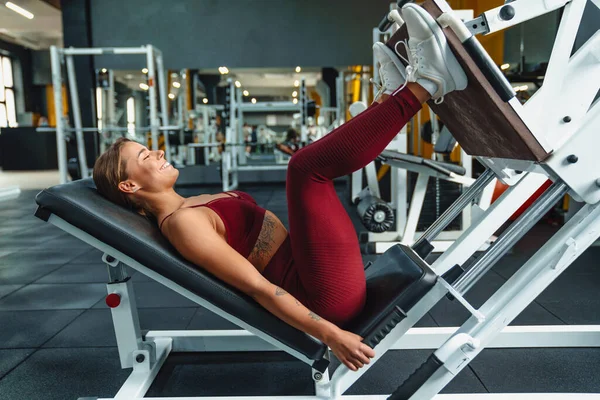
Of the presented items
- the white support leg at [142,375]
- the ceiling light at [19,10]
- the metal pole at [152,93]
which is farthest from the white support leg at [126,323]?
the ceiling light at [19,10]

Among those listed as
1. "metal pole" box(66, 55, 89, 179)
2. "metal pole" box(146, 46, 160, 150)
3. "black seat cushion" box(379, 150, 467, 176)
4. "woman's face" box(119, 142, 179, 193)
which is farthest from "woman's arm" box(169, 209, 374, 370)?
"metal pole" box(66, 55, 89, 179)

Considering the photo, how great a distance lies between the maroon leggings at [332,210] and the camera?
1.04 meters

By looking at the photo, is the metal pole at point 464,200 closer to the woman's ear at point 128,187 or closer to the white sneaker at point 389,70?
the white sneaker at point 389,70

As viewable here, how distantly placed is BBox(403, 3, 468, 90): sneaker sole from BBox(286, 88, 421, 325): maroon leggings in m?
0.10

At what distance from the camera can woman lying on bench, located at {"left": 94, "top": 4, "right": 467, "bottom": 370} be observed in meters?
1.03

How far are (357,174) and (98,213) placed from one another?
282 centimetres

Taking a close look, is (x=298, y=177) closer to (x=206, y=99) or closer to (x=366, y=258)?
(x=366, y=258)

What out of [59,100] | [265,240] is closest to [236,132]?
[59,100]

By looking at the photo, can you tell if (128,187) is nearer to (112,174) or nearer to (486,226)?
(112,174)

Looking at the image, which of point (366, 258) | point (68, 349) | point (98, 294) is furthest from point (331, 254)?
point (366, 258)

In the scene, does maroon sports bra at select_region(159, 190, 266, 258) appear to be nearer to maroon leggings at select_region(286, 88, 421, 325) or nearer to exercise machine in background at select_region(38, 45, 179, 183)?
maroon leggings at select_region(286, 88, 421, 325)

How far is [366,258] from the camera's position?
3006 millimetres

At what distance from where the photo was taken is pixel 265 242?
50.6 inches

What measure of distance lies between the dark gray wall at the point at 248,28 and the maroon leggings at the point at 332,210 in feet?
20.6
